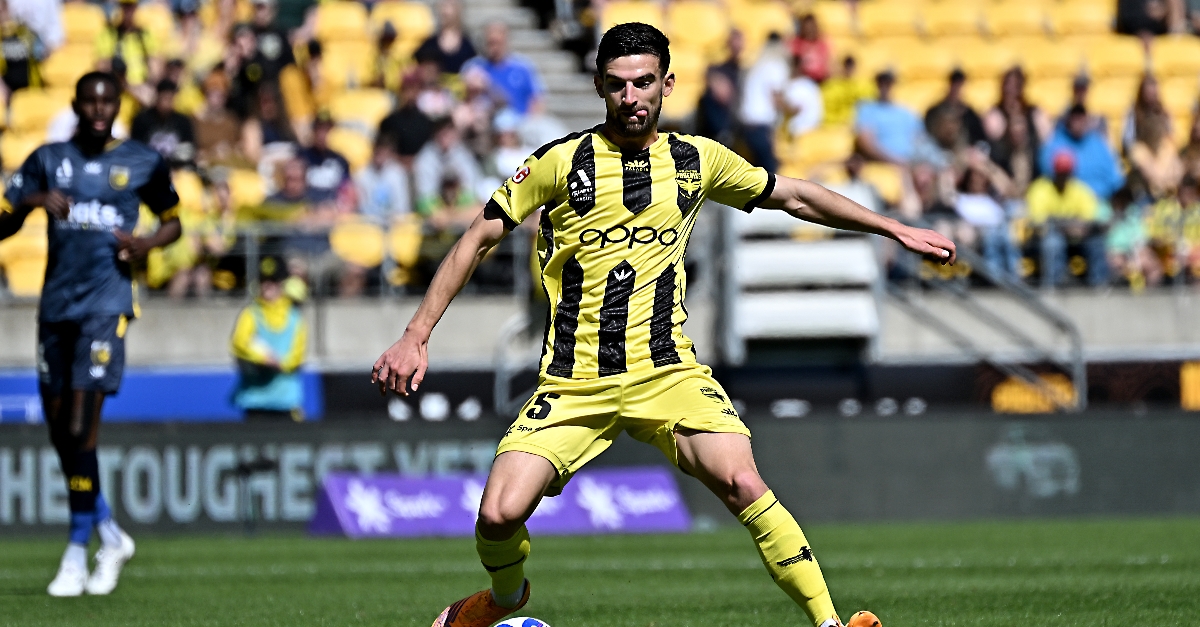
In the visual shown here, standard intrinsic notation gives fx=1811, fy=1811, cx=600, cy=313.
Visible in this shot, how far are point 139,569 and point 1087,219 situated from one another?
A: 9.60 m

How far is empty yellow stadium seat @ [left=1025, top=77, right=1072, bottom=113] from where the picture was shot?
19500 millimetres

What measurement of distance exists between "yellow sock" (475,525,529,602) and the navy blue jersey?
371cm

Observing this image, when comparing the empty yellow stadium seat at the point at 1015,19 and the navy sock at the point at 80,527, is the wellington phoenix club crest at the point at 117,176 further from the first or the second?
the empty yellow stadium seat at the point at 1015,19

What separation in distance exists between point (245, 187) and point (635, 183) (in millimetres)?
10817

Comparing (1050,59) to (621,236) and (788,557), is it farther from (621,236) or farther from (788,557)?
(788,557)

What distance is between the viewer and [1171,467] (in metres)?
14.8

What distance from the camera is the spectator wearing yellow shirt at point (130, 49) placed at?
17406mm

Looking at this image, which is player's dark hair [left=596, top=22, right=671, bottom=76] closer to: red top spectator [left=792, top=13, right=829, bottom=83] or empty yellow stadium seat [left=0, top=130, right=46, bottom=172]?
empty yellow stadium seat [left=0, top=130, right=46, bottom=172]

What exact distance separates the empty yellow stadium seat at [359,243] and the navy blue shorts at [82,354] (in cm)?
647

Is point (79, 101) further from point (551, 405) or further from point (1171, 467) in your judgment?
point (1171, 467)

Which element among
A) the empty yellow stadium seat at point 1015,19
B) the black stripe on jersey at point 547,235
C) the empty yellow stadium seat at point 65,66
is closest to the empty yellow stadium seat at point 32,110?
the empty yellow stadium seat at point 65,66

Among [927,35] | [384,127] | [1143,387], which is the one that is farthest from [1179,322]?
[384,127]

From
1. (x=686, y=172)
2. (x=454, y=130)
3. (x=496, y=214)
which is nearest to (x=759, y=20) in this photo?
(x=454, y=130)

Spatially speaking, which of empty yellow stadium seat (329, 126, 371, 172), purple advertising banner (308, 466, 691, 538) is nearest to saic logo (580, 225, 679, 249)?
purple advertising banner (308, 466, 691, 538)
